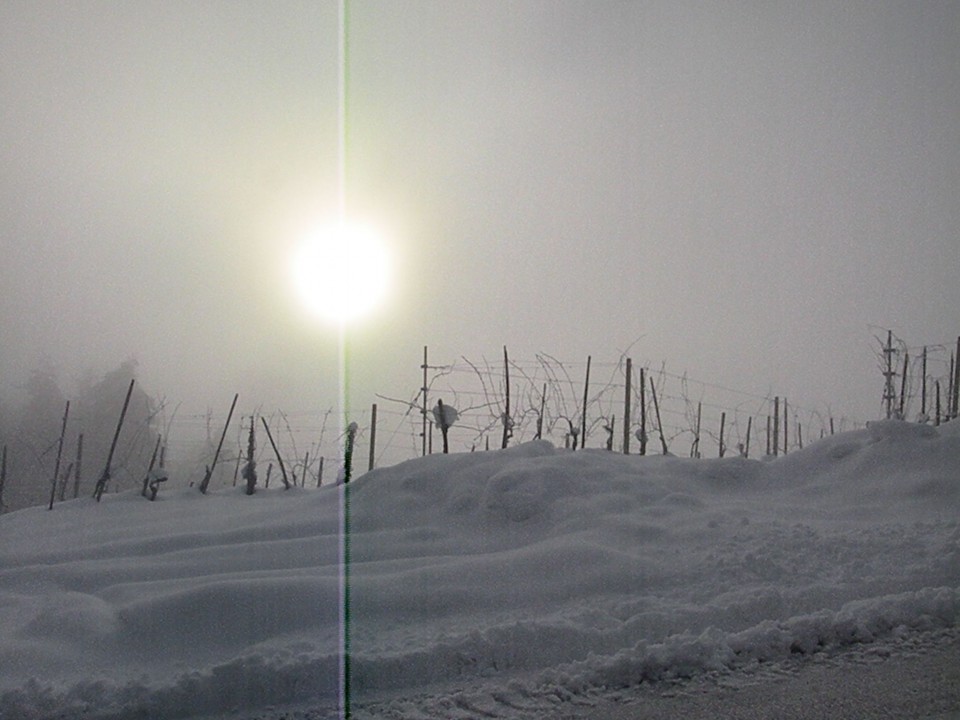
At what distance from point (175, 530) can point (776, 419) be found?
42.7ft

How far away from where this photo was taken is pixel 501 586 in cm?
576

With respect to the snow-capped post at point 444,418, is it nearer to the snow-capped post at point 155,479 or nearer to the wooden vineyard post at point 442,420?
the wooden vineyard post at point 442,420

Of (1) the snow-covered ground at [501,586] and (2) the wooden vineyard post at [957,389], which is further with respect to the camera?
(2) the wooden vineyard post at [957,389]

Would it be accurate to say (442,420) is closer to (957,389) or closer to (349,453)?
(349,453)

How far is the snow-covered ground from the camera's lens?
4164 millimetres

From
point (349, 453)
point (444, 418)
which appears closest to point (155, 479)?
point (349, 453)

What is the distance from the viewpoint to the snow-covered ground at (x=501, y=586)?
4164mm

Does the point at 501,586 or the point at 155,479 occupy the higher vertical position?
the point at 501,586

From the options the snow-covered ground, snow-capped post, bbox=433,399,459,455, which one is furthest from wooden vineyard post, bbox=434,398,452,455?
the snow-covered ground

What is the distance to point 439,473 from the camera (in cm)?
895

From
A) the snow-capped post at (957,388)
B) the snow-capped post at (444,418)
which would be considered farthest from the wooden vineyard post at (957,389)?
the snow-capped post at (444,418)

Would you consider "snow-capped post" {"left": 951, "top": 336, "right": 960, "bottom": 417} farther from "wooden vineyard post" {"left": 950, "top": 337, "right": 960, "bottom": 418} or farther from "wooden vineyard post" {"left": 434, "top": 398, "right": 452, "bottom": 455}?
"wooden vineyard post" {"left": 434, "top": 398, "right": 452, "bottom": 455}

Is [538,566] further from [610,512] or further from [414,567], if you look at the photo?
[610,512]

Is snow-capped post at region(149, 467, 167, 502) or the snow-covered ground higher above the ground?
the snow-covered ground
